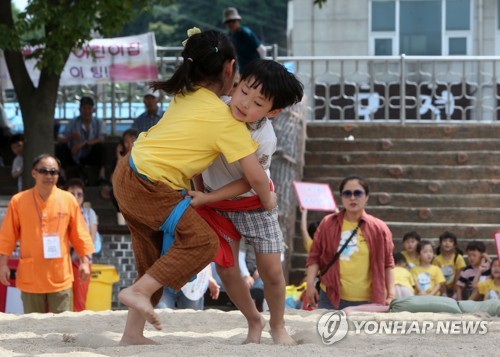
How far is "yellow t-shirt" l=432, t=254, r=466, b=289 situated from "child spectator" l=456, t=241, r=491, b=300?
22 centimetres

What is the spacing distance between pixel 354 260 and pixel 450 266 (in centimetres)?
367

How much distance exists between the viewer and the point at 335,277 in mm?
8992

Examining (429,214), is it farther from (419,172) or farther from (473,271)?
(473,271)

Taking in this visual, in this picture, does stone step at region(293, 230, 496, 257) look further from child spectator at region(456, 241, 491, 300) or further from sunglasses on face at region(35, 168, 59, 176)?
sunglasses on face at region(35, 168, 59, 176)

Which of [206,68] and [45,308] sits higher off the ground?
[206,68]

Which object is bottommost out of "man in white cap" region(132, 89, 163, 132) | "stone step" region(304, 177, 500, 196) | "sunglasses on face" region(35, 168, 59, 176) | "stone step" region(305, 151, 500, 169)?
"stone step" region(304, 177, 500, 196)

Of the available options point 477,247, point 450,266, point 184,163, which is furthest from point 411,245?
point 184,163

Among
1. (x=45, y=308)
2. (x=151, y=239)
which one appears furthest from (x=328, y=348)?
(x=45, y=308)

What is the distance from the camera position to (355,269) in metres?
8.97

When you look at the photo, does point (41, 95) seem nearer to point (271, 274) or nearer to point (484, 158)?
point (484, 158)

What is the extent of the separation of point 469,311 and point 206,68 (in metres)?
3.30

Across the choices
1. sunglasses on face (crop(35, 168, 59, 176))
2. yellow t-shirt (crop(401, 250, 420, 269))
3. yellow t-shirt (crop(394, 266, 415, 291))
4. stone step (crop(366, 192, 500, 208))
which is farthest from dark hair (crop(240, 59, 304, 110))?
stone step (crop(366, 192, 500, 208))

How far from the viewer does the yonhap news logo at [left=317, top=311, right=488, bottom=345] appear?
24.6ft

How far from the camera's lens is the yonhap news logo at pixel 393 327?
296 inches
